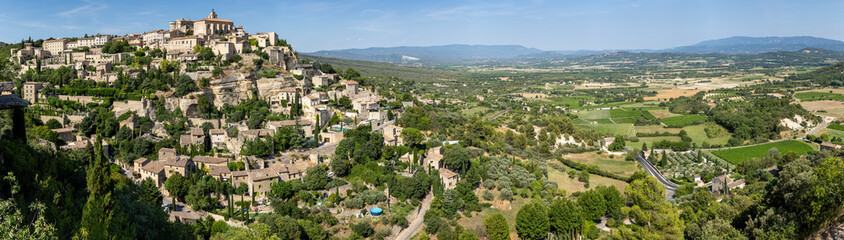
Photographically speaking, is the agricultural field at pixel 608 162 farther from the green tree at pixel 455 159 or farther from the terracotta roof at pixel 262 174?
the terracotta roof at pixel 262 174

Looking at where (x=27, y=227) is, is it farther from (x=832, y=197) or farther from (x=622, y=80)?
(x=622, y=80)

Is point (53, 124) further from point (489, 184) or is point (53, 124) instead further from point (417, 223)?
point (489, 184)

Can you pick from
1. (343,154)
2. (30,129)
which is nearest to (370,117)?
(343,154)

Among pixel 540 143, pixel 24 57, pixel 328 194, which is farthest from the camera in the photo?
pixel 540 143

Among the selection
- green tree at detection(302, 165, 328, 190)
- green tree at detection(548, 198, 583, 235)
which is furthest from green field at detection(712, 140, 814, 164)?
green tree at detection(302, 165, 328, 190)

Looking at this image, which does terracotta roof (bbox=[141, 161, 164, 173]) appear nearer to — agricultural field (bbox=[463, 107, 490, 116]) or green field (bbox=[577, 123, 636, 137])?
agricultural field (bbox=[463, 107, 490, 116])

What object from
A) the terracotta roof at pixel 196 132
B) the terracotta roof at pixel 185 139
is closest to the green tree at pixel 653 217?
the terracotta roof at pixel 196 132
